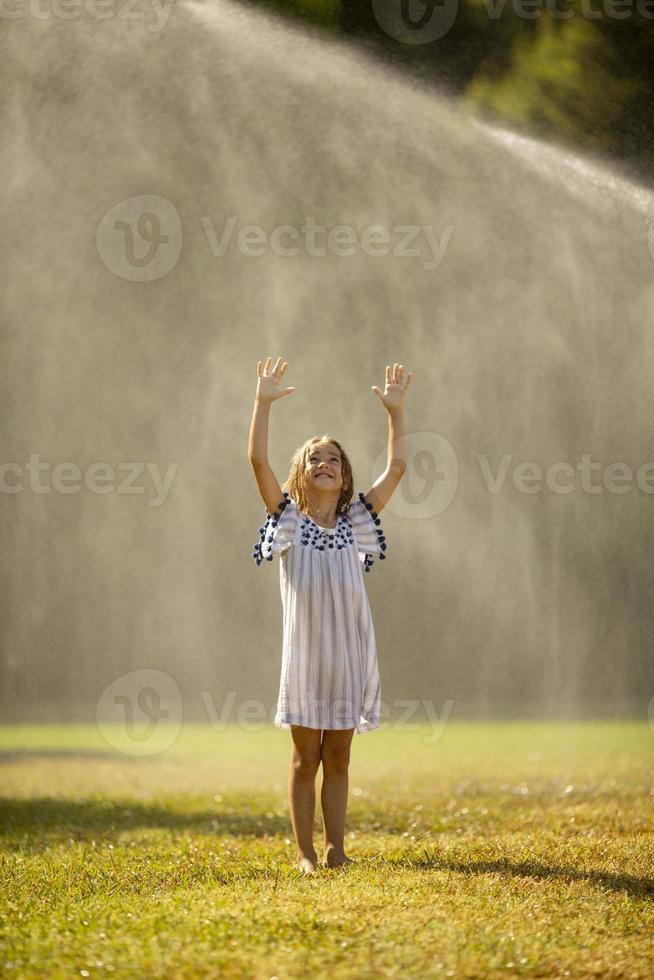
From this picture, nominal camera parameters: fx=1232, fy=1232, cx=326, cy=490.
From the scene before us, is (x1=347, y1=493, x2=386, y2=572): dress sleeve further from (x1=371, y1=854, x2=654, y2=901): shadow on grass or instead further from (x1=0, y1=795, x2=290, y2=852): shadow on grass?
(x1=0, y1=795, x2=290, y2=852): shadow on grass

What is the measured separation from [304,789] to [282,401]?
46.5ft

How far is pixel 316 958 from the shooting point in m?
4.04

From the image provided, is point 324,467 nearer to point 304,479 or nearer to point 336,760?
point 304,479

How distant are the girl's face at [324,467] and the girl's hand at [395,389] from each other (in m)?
0.40

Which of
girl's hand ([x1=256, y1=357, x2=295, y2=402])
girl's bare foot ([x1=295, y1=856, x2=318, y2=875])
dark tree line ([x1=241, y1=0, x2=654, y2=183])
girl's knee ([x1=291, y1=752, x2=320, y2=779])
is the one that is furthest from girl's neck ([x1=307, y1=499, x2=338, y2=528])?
dark tree line ([x1=241, y1=0, x2=654, y2=183])

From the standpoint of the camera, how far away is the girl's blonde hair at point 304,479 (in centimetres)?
594

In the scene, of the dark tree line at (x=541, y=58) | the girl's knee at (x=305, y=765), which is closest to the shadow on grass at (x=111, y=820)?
the girl's knee at (x=305, y=765)

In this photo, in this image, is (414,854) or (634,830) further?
(634,830)

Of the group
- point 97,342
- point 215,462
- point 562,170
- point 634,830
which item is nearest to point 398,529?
point 215,462

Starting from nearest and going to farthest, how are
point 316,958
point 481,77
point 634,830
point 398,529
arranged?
1. point 316,958
2. point 634,830
3. point 481,77
4. point 398,529

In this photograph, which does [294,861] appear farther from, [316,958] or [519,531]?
[519,531]

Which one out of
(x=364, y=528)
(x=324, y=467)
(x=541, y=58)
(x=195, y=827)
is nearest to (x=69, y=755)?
(x=195, y=827)

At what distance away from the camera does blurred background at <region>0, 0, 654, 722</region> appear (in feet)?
59.7

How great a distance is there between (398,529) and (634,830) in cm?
1136
